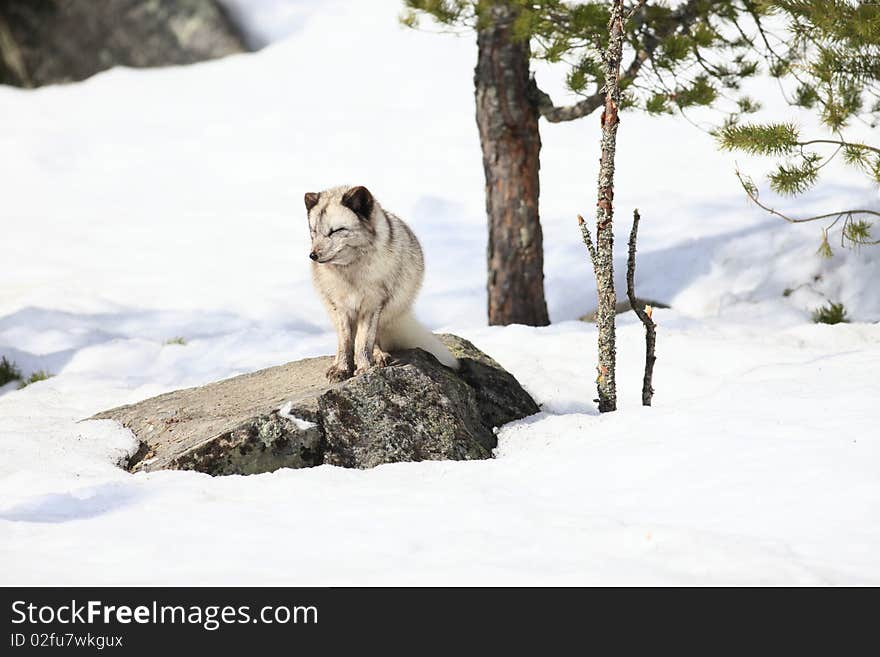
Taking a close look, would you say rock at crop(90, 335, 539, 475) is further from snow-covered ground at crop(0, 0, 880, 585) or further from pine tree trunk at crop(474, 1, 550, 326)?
pine tree trunk at crop(474, 1, 550, 326)

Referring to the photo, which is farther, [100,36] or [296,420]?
[100,36]

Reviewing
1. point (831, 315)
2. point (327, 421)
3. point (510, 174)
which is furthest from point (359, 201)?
point (831, 315)

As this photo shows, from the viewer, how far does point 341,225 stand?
4.77 m

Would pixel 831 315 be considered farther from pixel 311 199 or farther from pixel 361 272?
pixel 311 199

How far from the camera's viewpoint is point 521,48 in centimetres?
791

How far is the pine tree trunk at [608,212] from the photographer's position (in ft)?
16.1

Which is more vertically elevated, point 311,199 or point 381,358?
point 311,199

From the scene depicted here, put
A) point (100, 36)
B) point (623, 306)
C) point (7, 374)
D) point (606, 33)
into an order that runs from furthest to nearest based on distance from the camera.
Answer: point (100, 36) < point (623, 306) < point (7, 374) < point (606, 33)

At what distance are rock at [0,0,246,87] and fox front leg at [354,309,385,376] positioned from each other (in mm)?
14338

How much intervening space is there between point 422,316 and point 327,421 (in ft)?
18.9

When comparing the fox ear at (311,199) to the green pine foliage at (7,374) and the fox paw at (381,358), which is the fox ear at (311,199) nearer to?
the fox paw at (381,358)

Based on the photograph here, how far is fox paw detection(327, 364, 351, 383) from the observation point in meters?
5.05

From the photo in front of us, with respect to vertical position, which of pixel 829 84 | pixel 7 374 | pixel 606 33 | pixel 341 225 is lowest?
pixel 7 374

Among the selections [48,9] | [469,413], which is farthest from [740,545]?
[48,9]
